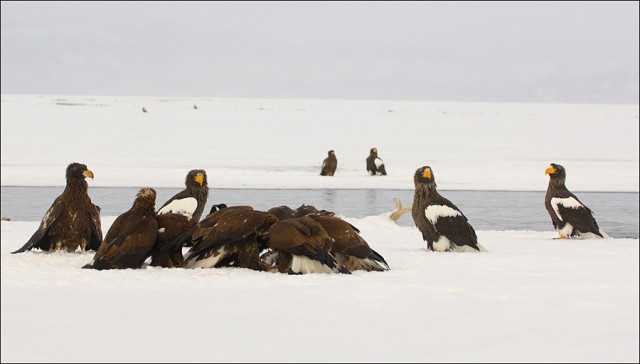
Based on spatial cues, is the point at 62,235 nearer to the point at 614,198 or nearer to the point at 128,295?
the point at 128,295

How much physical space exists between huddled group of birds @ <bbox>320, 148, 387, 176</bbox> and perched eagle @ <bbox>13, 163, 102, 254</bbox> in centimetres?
1454

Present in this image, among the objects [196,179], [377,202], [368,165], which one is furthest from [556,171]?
[368,165]

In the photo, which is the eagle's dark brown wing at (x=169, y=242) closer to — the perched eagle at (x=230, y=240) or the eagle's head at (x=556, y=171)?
the perched eagle at (x=230, y=240)

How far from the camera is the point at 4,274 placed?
6.64 metres

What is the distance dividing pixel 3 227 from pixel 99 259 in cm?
437

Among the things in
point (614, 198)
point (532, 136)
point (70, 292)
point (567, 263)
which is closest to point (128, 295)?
point (70, 292)

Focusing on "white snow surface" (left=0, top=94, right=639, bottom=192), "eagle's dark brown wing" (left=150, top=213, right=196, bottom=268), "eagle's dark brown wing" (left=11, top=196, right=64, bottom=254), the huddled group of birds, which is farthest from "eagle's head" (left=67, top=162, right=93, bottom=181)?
the huddled group of birds

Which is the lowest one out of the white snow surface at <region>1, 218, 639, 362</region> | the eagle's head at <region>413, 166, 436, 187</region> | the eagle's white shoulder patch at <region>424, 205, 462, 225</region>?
the white snow surface at <region>1, 218, 639, 362</region>

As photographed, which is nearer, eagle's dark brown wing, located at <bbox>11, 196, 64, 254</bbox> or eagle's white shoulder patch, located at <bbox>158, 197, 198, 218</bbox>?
eagle's dark brown wing, located at <bbox>11, 196, 64, 254</bbox>

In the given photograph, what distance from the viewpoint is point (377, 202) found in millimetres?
17641

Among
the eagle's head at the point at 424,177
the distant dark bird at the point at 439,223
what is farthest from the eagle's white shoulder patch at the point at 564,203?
the eagle's head at the point at 424,177

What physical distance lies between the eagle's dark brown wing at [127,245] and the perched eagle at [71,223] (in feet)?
3.89

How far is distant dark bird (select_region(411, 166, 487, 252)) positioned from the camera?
9.55m

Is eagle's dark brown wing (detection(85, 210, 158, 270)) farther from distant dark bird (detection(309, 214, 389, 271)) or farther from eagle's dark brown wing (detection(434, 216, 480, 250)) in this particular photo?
eagle's dark brown wing (detection(434, 216, 480, 250))
